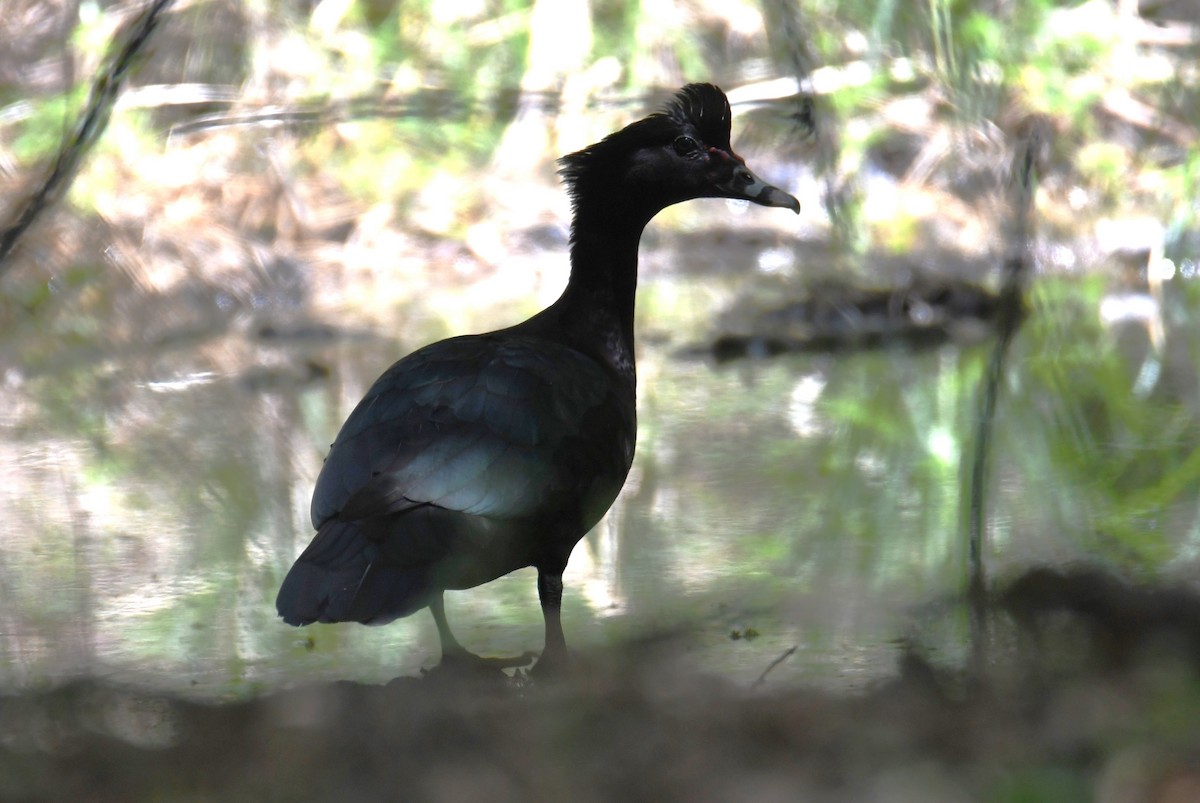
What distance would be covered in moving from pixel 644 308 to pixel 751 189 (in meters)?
3.09

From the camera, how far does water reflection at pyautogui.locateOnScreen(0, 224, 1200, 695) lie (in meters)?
2.40

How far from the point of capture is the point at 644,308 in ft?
19.8

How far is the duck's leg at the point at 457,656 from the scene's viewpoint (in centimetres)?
229

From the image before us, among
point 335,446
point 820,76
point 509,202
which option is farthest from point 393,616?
point 509,202

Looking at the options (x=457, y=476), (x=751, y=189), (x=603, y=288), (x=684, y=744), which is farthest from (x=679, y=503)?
(x=684, y=744)

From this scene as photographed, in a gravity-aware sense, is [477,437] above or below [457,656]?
above

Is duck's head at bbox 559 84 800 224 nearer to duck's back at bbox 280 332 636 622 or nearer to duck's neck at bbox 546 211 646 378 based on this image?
duck's neck at bbox 546 211 646 378

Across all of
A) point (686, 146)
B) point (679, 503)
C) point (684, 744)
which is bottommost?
point (679, 503)

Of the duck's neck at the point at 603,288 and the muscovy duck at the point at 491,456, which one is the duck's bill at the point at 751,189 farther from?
the duck's neck at the point at 603,288

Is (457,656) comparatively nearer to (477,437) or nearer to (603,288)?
(477,437)

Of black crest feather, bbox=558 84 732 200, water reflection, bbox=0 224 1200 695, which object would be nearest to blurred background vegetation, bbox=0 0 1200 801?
water reflection, bbox=0 224 1200 695

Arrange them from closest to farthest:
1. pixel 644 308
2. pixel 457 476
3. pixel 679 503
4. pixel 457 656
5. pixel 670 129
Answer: pixel 457 476, pixel 457 656, pixel 670 129, pixel 679 503, pixel 644 308

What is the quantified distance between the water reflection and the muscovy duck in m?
0.22

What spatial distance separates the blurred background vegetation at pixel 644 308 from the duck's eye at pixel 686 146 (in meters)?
0.28
